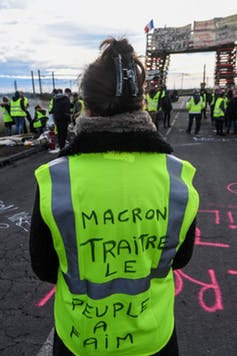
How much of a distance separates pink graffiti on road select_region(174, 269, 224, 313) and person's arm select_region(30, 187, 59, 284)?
78.5 inches

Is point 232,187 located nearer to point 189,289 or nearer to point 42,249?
point 189,289

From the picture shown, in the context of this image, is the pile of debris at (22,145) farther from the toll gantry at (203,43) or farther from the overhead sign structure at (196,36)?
the overhead sign structure at (196,36)

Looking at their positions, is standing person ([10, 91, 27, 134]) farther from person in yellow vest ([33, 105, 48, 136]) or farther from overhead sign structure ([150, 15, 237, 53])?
overhead sign structure ([150, 15, 237, 53])

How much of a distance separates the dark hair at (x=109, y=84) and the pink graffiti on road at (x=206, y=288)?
2.30 m

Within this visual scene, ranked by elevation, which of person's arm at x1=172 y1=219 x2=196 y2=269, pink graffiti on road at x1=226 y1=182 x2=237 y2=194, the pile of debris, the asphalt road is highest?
person's arm at x1=172 y1=219 x2=196 y2=269

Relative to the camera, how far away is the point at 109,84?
1.24 meters

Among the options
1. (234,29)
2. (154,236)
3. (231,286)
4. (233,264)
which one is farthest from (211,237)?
(234,29)

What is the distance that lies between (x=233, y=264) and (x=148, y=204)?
284 centimetres

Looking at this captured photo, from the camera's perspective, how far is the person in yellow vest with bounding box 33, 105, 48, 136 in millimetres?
14203

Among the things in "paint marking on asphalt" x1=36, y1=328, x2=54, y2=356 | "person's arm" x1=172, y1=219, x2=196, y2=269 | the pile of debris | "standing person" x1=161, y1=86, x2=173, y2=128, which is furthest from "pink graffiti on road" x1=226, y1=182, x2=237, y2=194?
"standing person" x1=161, y1=86, x2=173, y2=128

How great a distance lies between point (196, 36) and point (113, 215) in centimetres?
3072

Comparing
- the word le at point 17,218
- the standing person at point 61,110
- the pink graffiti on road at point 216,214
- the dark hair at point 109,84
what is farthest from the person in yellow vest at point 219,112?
the dark hair at point 109,84

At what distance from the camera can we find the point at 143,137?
1302mm

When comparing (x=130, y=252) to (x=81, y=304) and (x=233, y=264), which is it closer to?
(x=81, y=304)
